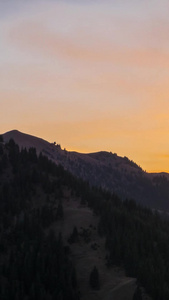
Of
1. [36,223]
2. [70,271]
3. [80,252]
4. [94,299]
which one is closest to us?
[94,299]

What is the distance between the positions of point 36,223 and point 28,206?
1856cm

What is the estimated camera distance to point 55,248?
154875 millimetres

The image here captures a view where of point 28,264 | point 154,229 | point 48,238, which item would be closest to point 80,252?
point 48,238

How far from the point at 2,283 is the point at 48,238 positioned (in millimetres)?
28367

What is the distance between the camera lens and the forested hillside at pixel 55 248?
133 meters

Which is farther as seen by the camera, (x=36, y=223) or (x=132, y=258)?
(x=36, y=223)

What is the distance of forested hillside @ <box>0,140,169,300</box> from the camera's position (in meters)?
133

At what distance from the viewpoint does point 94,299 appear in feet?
435

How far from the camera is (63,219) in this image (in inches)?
7136

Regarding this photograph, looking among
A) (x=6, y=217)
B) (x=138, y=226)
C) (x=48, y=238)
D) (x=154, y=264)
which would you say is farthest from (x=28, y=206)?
(x=154, y=264)

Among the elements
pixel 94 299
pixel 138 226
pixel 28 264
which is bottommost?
pixel 94 299

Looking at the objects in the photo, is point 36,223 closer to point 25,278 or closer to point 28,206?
point 28,206

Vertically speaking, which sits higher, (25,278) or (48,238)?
(48,238)

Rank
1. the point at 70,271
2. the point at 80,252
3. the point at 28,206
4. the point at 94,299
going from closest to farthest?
the point at 94,299, the point at 70,271, the point at 80,252, the point at 28,206
